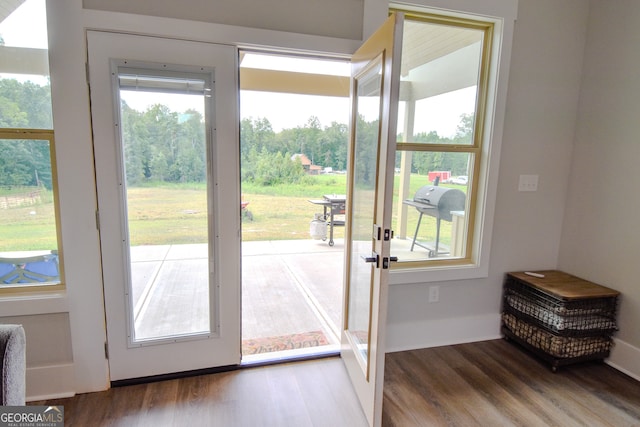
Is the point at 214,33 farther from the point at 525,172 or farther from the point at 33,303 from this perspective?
the point at 525,172

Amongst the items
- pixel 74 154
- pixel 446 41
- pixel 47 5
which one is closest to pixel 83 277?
pixel 74 154

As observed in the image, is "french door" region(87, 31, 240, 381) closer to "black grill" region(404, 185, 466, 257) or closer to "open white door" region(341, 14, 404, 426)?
"open white door" region(341, 14, 404, 426)

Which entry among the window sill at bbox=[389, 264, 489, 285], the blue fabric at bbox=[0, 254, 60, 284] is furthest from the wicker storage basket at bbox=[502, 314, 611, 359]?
the blue fabric at bbox=[0, 254, 60, 284]

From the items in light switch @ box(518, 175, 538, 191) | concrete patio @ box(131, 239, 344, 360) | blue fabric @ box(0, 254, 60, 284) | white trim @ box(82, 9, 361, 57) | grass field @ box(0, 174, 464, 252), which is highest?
white trim @ box(82, 9, 361, 57)

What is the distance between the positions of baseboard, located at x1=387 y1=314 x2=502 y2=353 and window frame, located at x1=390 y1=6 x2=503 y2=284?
0.36 m

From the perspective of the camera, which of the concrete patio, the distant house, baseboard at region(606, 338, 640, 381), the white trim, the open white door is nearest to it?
the open white door

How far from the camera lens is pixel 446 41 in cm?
238

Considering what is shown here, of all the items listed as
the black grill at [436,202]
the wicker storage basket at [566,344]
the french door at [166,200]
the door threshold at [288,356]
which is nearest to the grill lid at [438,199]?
the black grill at [436,202]

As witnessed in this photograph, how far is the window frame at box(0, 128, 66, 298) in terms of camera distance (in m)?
1.74

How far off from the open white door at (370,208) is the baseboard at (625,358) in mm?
1810

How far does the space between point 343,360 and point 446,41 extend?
7.56ft

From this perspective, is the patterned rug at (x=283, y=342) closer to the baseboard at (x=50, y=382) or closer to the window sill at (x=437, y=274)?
the window sill at (x=437, y=274)

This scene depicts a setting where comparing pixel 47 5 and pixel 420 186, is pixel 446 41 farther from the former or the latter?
pixel 47 5

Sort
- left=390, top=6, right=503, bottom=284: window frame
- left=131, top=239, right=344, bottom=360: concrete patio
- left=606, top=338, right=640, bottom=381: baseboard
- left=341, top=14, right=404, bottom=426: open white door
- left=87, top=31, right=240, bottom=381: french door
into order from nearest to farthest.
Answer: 1. left=341, top=14, right=404, bottom=426: open white door
2. left=87, top=31, right=240, bottom=381: french door
3. left=131, top=239, right=344, bottom=360: concrete patio
4. left=606, top=338, right=640, bottom=381: baseboard
5. left=390, top=6, right=503, bottom=284: window frame
